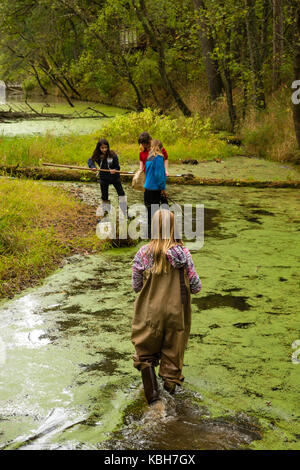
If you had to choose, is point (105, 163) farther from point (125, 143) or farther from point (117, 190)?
point (125, 143)

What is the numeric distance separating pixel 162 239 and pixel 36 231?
461 centimetres

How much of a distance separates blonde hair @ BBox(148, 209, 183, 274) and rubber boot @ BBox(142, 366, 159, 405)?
67 cm

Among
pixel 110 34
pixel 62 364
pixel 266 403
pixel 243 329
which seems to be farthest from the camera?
pixel 110 34

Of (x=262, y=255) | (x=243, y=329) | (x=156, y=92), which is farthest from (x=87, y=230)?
(x=156, y=92)

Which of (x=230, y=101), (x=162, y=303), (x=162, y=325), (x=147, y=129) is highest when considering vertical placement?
(x=230, y=101)

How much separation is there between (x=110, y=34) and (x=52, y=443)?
22.3 m

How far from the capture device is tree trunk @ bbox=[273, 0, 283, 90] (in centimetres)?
1594

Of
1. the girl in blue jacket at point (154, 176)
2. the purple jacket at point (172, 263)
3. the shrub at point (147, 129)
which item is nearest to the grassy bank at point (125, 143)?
the shrub at point (147, 129)

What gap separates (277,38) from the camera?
16.1 metres

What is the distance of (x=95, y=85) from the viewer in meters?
27.2

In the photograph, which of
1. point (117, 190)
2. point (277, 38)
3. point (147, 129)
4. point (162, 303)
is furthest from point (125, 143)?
point (162, 303)

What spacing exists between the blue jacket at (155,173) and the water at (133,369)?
1.05 m

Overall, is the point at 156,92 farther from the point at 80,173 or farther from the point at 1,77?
the point at 80,173

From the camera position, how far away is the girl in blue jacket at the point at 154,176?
24.9ft
